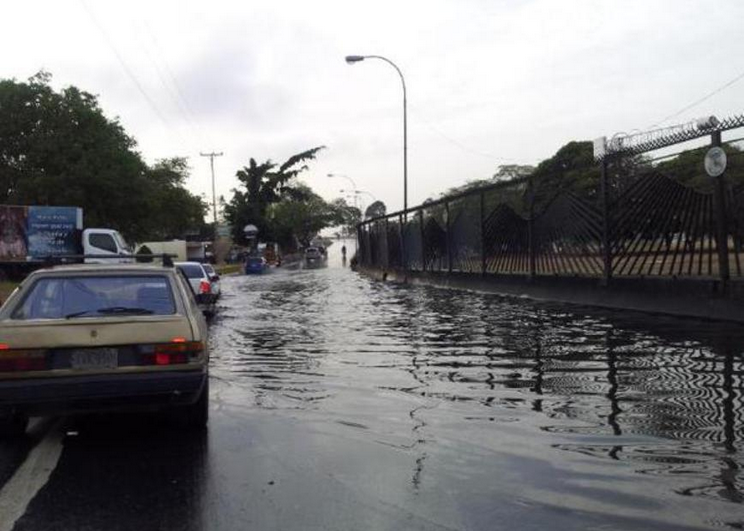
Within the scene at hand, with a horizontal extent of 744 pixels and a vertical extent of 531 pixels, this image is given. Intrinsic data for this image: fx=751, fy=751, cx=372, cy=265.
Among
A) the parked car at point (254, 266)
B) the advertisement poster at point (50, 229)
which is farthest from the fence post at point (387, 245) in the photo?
the advertisement poster at point (50, 229)

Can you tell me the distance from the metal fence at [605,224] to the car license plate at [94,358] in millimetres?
9854

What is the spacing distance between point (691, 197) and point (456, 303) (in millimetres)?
6891

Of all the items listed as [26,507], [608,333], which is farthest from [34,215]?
[26,507]

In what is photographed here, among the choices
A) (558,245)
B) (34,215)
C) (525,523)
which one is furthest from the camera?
(34,215)

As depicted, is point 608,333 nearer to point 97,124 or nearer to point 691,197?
point 691,197

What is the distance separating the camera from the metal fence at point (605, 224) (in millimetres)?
12453

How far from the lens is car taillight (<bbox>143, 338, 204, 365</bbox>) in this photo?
5.93 meters

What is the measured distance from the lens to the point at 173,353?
5.99 meters

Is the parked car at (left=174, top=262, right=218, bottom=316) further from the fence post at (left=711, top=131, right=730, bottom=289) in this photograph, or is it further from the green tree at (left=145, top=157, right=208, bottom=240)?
the green tree at (left=145, top=157, right=208, bottom=240)

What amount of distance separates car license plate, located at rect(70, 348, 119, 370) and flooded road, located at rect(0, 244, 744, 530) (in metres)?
0.70

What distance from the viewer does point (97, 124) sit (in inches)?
1655

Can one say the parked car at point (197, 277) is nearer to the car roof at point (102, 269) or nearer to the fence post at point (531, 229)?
the fence post at point (531, 229)

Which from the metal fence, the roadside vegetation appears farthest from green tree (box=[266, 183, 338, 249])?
the metal fence

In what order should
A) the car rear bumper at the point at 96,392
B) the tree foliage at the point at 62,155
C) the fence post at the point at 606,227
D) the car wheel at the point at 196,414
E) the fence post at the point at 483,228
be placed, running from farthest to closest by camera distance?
the tree foliage at the point at 62,155, the fence post at the point at 483,228, the fence post at the point at 606,227, the car wheel at the point at 196,414, the car rear bumper at the point at 96,392
